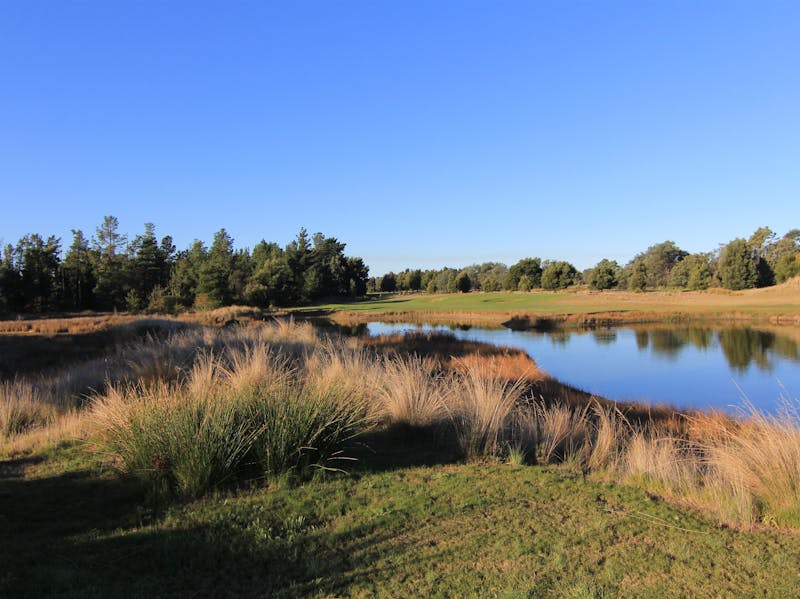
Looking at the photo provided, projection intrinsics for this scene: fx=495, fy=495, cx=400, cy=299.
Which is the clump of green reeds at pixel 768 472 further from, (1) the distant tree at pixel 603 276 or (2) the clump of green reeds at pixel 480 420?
(1) the distant tree at pixel 603 276

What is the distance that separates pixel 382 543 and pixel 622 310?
48.1m

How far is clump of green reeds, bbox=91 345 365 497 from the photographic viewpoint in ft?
16.1

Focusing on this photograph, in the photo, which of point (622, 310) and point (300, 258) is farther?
point (300, 258)

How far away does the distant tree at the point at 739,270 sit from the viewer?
224 ft

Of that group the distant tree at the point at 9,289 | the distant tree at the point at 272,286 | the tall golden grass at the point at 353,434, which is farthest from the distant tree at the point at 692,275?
the distant tree at the point at 9,289

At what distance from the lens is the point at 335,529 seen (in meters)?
3.96

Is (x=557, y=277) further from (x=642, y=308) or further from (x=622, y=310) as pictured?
(x=622, y=310)

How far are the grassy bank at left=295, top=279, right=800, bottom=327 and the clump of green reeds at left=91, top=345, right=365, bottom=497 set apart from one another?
121 feet

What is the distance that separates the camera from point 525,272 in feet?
320

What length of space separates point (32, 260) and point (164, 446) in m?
67.7

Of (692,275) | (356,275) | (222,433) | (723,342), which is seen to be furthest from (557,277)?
(222,433)

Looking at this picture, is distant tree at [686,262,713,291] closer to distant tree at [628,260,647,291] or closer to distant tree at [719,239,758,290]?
distant tree at [719,239,758,290]

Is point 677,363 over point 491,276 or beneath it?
beneath

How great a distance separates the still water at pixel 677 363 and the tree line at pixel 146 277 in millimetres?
43340
